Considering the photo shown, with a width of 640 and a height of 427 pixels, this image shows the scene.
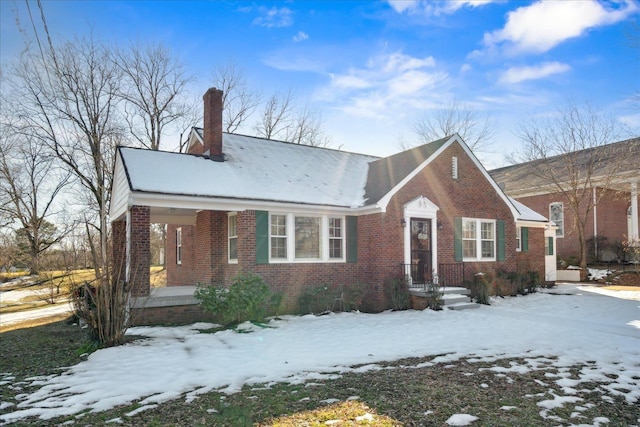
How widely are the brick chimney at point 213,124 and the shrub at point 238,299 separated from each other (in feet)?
15.7

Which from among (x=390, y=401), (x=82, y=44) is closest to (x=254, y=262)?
(x=390, y=401)

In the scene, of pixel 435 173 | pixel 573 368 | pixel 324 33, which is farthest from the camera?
pixel 435 173

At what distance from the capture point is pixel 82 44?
24.1 metres

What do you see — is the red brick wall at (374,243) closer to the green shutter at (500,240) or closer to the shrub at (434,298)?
the green shutter at (500,240)

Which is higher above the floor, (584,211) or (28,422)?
(584,211)

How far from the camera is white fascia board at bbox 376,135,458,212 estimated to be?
42.2ft

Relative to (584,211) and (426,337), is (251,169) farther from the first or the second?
(584,211)

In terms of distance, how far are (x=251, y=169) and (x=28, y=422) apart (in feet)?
31.3

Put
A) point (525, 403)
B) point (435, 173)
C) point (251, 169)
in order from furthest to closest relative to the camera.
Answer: point (435, 173) < point (251, 169) < point (525, 403)

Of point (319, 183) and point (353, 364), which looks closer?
point (353, 364)

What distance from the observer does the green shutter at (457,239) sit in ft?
48.0

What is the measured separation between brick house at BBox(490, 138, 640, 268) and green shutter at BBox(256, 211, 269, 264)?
15.3 meters

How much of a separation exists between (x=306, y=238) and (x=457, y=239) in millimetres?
5585

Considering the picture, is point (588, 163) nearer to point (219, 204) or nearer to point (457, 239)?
point (457, 239)
